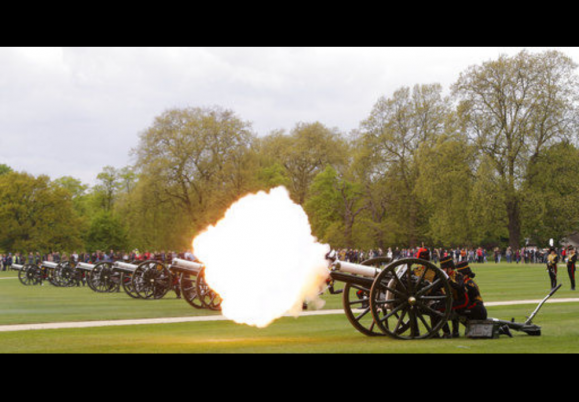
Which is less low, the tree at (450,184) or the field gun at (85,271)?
the tree at (450,184)

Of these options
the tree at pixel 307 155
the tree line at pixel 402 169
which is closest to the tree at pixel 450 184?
the tree line at pixel 402 169

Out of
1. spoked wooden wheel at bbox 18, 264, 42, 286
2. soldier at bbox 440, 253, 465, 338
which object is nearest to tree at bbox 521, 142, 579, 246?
spoked wooden wheel at bbox 18, 264, 42, 286

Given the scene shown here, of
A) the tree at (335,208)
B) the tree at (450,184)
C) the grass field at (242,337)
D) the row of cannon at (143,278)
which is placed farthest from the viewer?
the tree at (335,208)

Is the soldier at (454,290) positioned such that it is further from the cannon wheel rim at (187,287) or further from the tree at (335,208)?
the tree at (335,208)

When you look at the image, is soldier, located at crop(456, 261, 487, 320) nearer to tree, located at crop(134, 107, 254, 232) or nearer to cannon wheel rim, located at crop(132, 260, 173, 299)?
cannon wheel rim, located at crop(132, 260, 173, 299)

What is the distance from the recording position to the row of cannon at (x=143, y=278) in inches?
836

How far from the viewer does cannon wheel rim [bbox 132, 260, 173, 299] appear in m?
25.7

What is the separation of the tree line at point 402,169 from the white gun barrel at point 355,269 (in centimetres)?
4634

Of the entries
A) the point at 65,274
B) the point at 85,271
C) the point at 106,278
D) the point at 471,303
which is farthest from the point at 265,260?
the point at 85,271

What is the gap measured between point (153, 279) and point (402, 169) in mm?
49113

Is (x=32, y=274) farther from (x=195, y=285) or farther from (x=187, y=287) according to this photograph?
(x=195, y=285)

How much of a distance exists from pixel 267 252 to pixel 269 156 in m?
61.3

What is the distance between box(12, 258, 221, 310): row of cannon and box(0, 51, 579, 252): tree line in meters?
21.5
